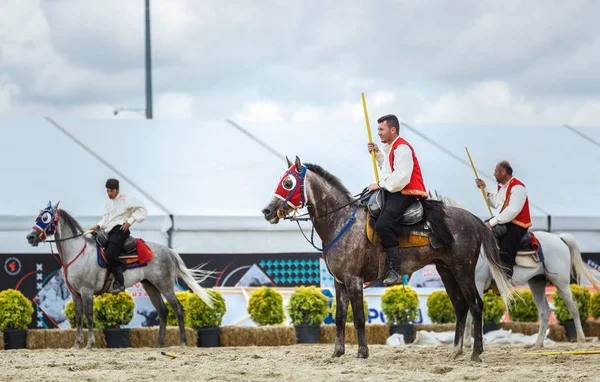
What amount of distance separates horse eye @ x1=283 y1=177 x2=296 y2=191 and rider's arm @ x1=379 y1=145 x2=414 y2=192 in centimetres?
92

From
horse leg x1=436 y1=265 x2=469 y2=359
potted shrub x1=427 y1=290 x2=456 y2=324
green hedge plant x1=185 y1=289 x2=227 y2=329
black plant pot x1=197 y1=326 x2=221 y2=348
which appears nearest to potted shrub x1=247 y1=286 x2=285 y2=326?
green hedge plant x1=185 y1=289 x2=227 y2=329

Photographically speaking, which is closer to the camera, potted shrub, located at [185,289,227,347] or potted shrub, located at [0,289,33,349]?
potted shrub, located at [0,289,33,349]

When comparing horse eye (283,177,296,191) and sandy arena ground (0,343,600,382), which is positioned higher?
horse eye (283,177,296,191)

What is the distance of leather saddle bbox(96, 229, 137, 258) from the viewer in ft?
38.7

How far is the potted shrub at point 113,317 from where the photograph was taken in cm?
1228

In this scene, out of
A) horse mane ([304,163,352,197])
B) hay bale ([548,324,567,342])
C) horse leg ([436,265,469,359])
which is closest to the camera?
horse mane ([304,163,352,197])

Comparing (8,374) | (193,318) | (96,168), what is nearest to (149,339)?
(193,318)

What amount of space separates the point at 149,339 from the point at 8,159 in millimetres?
4622

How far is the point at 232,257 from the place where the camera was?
13945mm

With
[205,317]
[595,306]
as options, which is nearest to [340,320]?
[205,317]

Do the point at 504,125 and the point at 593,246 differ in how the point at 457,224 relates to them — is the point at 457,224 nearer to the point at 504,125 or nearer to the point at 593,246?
the point at 593,246

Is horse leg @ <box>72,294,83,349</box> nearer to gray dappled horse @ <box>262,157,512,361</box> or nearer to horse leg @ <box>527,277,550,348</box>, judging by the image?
gray dappled horse @ <box>262,157,512,361</box>

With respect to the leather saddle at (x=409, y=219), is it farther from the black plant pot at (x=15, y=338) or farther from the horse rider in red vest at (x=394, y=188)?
the black plant pot at (x=15, y=338)

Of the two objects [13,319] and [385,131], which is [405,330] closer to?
[385,131]
